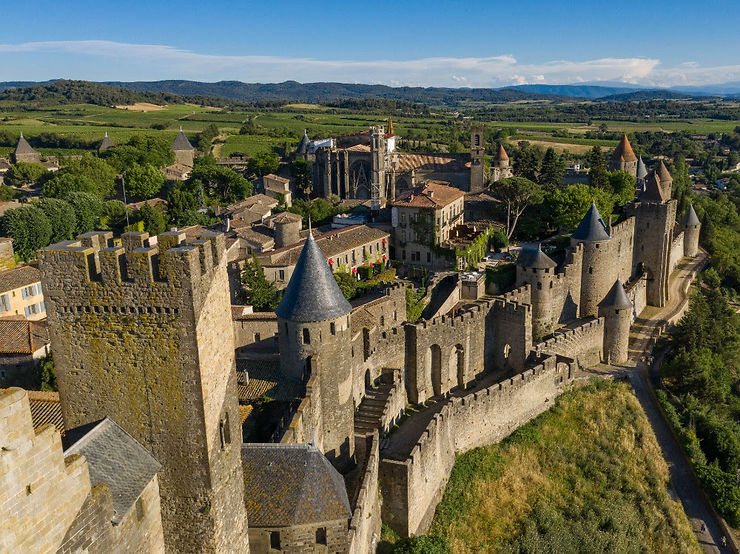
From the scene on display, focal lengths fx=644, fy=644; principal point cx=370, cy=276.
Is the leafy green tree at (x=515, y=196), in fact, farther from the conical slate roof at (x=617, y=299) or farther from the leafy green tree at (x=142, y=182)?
the leafy green tree at (x=142, y=182)

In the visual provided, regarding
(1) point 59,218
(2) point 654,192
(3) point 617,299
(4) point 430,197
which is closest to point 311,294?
(3) point 617,299

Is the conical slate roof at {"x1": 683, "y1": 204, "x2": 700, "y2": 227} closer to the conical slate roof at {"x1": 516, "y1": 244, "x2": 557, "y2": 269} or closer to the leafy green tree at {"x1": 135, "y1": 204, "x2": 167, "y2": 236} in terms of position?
the conical slate roof at {"x1": 516, "y1": 244, "x2": 557, "y2": 269}

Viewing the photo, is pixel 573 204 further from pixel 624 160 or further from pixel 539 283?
pixel 624 160

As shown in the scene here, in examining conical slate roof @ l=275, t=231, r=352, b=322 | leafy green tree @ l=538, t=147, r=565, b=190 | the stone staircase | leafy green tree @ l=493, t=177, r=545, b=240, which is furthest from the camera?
leafy green tree @ l=538, t=147, r=565, b=190

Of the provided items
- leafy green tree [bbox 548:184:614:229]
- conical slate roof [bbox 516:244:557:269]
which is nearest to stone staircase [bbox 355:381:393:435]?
conical slate roof [bbox 516:244:557:269]

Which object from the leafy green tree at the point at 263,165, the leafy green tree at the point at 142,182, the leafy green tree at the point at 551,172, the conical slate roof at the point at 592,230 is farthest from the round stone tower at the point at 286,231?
the leafy green tree at the point at 263,165

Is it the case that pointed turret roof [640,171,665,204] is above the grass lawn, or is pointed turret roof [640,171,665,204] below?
above
